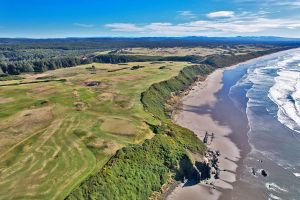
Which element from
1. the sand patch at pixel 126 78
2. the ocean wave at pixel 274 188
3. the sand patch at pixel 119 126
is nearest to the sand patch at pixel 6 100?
the sand patch at pixel 119 126

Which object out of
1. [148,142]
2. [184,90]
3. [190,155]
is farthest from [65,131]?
[184,90]

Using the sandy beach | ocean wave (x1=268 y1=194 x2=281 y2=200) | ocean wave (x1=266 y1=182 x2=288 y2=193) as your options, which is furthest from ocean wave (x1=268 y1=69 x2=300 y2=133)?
ocean wave (x1=268 y1=194 x2=281 y2=200)

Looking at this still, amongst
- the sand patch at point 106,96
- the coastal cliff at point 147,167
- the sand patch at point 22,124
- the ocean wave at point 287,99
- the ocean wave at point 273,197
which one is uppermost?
the sand patch at point 22,124

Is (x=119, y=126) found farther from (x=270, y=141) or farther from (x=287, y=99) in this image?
(x=287, y=99)

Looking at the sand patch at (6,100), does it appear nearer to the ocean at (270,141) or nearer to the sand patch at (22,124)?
the sand patch at (22,124)

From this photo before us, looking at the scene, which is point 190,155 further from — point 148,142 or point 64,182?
point 64,182

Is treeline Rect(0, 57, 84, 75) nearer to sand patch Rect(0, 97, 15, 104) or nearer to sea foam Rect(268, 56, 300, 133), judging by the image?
sand patch Rect(0, 97, 15, 104)
